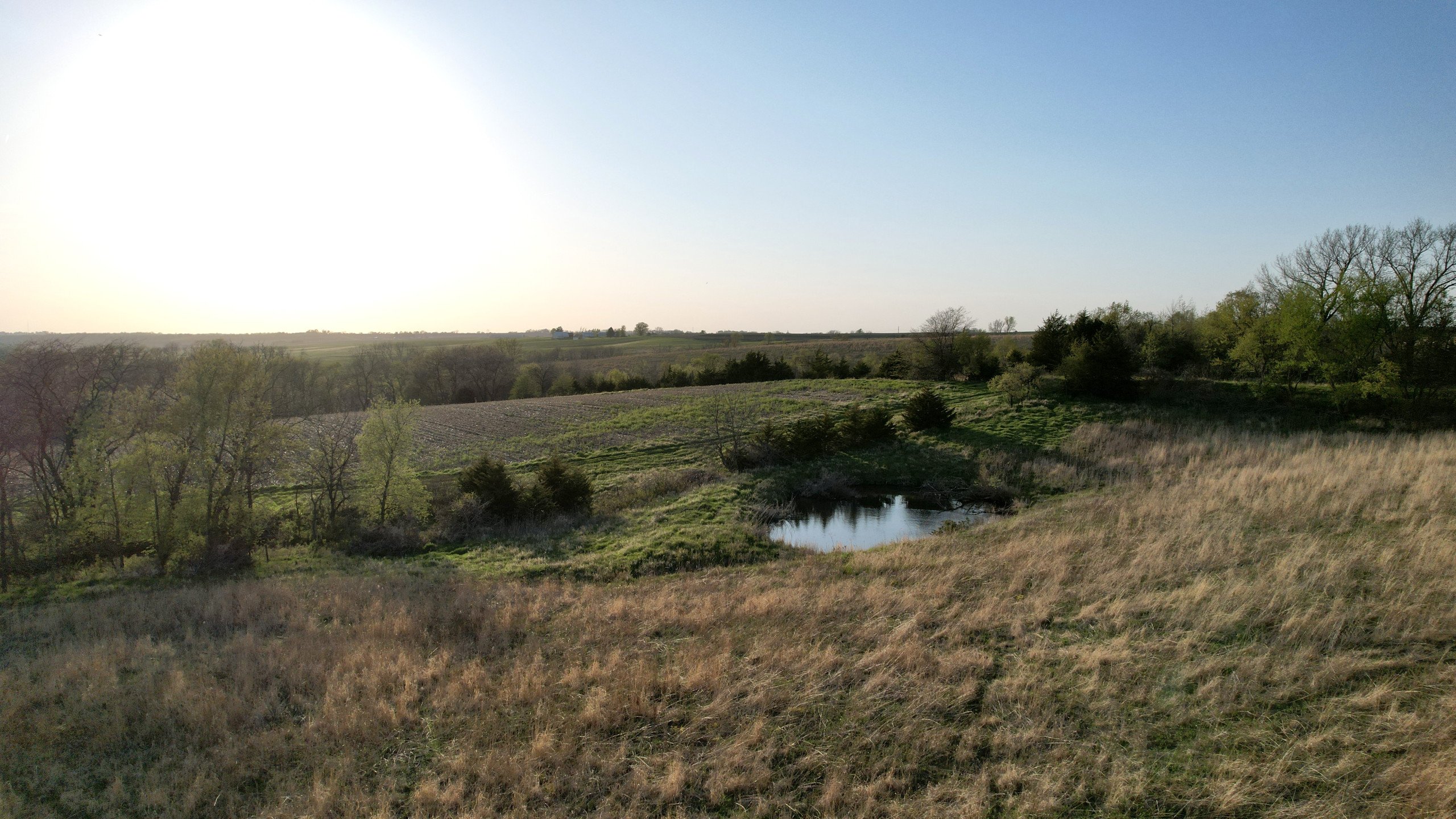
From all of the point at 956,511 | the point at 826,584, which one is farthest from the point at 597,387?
the point at 826,584

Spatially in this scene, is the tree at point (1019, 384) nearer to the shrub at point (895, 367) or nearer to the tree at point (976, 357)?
the tree at point (976, 357)

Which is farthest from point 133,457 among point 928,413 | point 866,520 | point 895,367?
point 895,367

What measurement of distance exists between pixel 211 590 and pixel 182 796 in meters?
11.3

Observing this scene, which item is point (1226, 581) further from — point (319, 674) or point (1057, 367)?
point (1057, 367)

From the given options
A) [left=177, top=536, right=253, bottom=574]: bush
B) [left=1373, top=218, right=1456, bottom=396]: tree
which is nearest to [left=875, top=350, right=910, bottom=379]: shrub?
[left=1373, top=218, right=1456, bottom=396]: tree

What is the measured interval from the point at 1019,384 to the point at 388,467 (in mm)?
31092

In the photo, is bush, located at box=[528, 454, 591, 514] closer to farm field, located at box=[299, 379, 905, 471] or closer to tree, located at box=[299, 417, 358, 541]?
tree, located at box=[299, 417, 358, 541]

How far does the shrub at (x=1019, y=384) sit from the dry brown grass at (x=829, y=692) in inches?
799

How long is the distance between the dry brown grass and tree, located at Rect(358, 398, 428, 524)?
9260 mm

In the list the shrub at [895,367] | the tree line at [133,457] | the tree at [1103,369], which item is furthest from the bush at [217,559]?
the shrub at [895,367]

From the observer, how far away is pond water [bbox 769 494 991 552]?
1945cm

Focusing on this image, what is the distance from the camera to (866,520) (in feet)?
71.6

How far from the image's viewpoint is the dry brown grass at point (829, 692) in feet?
19.7

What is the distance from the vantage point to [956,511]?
2186cm
